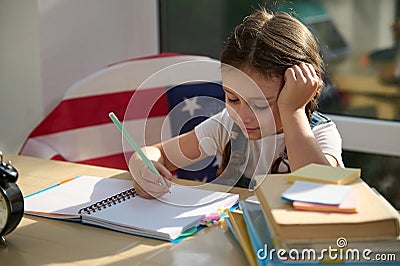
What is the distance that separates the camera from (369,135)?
2076mm

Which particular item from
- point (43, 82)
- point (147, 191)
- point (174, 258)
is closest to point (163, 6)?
point (43, 82)

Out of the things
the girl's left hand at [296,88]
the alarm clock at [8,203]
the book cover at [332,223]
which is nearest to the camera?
the book cover at [332,223]

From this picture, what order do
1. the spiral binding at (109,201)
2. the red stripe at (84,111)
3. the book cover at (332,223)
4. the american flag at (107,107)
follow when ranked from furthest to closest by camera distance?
1. the red stripe at (84,111)
2. the american flag at (107,107)
3. the spiral binding at (109,201)
4. the book cover at (332,223)

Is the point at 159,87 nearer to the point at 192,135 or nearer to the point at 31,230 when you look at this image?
the point at 192,135

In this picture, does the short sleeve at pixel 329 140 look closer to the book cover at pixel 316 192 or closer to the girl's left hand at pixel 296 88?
the girl's left hand at pixel 296 88

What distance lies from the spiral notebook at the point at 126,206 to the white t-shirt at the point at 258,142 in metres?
0.22

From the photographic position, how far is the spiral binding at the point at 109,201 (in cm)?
134

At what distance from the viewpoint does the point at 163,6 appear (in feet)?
7.82

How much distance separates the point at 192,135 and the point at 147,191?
0.97 feet

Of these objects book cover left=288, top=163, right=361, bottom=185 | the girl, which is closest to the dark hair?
the girl

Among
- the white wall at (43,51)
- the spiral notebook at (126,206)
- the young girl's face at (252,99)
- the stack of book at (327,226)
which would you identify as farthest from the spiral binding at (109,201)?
the white wall at (43,51)

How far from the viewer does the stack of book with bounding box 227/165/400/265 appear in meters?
0.99

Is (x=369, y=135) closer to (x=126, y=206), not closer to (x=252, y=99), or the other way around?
(x=252, y=99)

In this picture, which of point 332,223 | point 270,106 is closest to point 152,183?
point 270,106
